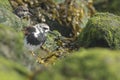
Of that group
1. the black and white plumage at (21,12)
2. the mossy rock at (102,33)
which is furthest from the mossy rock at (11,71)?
the black and white plumage at (21,12)

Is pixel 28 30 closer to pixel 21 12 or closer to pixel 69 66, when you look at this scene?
pixel 21 12

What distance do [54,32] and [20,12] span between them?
39.8 inches

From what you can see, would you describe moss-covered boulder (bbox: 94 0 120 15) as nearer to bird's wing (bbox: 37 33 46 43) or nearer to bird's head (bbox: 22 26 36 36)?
bird's wing (bbox: 37 33 46 43)

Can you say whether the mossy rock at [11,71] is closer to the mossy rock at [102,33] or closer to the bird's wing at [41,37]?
the bird's wing at [41,37]

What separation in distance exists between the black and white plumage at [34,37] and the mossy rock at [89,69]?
5830mm

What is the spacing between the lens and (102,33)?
10414 millimetres

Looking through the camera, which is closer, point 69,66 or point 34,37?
point 69,66

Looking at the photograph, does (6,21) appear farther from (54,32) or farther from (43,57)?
(54,32)

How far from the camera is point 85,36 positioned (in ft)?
36.9

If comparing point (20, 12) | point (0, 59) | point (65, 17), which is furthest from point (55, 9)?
point (0, 59)

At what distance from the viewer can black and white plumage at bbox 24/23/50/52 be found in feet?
32.7

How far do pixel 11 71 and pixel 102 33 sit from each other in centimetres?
639

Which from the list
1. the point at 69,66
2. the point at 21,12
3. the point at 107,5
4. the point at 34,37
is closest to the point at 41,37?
the point at 34,37

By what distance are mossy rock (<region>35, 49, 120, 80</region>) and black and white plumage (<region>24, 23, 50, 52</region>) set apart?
583 cm
